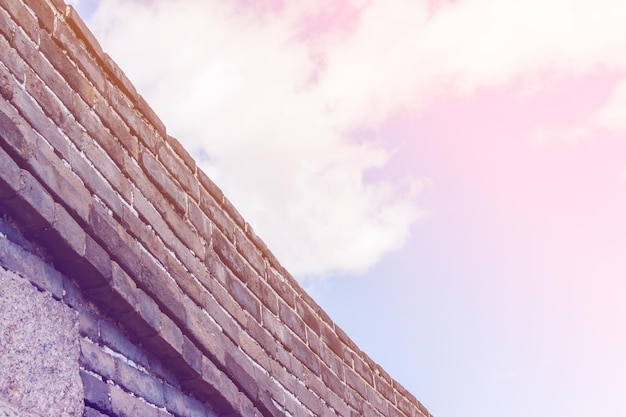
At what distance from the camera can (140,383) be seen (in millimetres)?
2408

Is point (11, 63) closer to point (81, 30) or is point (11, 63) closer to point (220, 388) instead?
point (81, 30)

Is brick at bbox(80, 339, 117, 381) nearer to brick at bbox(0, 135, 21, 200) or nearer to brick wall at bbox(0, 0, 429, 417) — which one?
brick wall at bbox(0, 0, 429, 417)

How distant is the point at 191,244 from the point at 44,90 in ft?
3.21

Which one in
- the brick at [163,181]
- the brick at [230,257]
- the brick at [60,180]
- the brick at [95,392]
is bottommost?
the brick at [95,392]

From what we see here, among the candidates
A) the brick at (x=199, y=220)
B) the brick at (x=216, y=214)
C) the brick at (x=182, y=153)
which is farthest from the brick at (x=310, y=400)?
the brick at (x=182, y=153)

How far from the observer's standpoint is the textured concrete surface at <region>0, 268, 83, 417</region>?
1.86 m

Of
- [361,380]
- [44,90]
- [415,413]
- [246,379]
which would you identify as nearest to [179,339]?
[246,379]

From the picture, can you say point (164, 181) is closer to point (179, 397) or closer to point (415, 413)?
point (179, 397)

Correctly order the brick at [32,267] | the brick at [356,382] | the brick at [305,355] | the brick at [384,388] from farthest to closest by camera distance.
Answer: the brick at [384,388]
the brick at [356,382]
the brick at [305,355]
the brick at [32,267]

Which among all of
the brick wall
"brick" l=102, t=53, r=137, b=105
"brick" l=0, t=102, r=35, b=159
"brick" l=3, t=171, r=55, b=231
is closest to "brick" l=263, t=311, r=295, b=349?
the brick wall

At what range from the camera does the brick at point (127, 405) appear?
2.24 metres

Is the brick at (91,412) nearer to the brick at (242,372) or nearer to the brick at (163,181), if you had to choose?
the brick at (242,372)

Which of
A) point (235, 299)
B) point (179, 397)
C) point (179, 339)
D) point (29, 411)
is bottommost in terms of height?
point (29, 411)

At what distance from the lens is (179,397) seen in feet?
8.64
